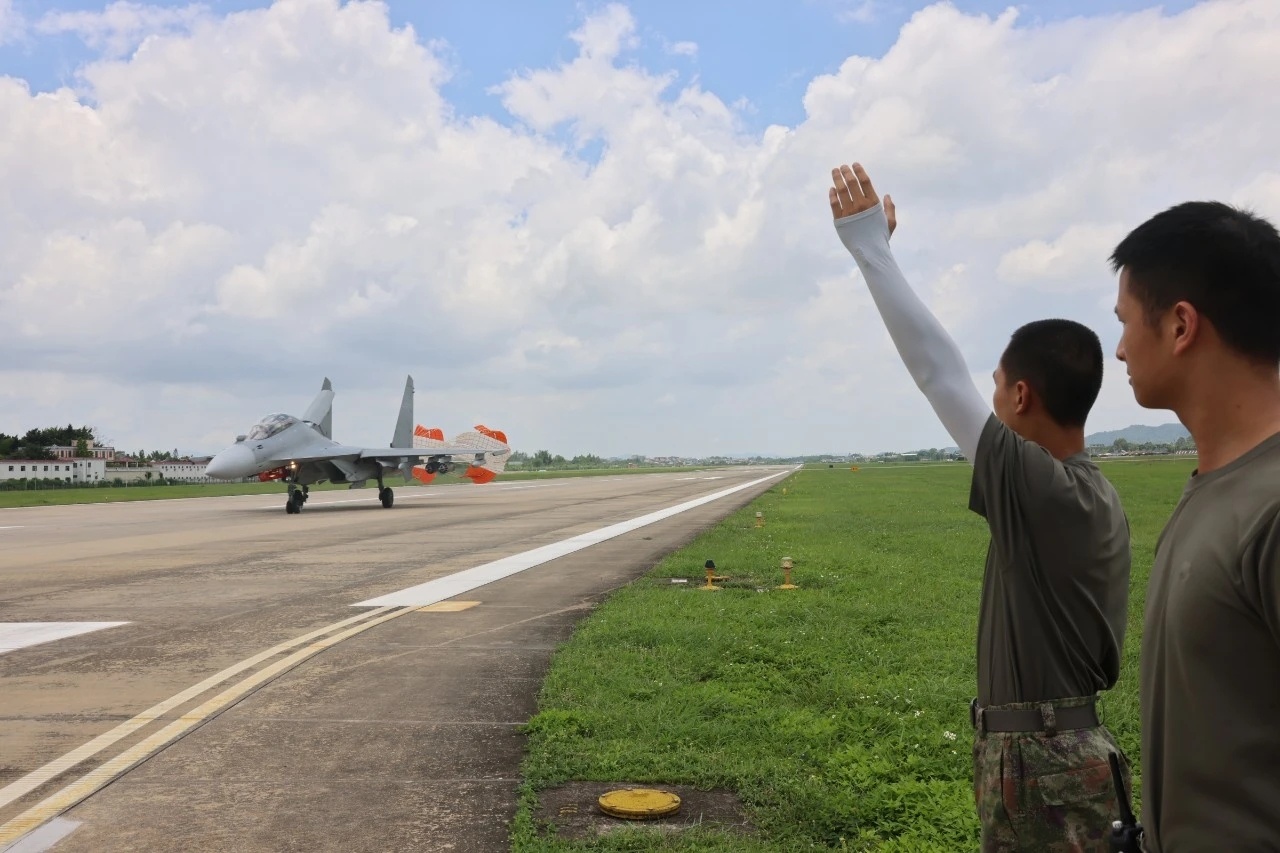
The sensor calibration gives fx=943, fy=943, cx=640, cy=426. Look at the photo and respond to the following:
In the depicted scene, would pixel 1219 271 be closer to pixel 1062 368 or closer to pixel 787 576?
pixel 1062 368

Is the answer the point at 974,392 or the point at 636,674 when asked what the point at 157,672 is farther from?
the point at 974,392

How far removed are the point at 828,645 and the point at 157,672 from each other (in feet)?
19.3

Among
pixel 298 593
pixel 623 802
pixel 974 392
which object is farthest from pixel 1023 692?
pixel 298 593

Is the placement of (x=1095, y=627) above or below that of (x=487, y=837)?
above

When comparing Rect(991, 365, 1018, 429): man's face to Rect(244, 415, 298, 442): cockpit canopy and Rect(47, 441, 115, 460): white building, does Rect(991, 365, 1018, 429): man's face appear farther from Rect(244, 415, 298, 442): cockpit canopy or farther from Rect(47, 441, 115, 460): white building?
Rect(47, 441, 115, 460): white building

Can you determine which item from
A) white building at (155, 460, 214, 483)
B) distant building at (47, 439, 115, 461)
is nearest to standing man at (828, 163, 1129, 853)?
white building at (155, 460, 214, 483)

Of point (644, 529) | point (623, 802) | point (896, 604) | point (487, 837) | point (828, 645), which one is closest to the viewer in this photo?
point (487, 837)

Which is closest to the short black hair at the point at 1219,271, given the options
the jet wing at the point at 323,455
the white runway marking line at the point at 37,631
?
the white runway marking line at the point at 37,631

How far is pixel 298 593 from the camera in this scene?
12.8 meters

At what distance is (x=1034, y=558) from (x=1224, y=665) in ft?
2.89

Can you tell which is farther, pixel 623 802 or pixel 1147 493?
pixel 1147 493

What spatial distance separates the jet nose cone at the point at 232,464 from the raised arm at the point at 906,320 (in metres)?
31.1

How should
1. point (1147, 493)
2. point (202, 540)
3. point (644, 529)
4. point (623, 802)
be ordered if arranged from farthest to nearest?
point (1147, 493) → point (644, 529) → point (202, 540) → point (623, 802)

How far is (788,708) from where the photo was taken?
6602 millimetres
